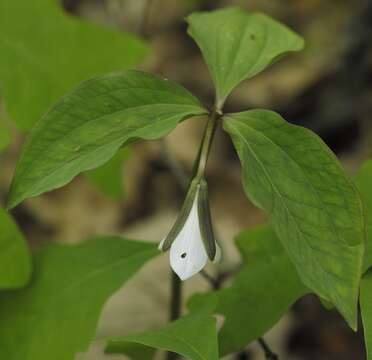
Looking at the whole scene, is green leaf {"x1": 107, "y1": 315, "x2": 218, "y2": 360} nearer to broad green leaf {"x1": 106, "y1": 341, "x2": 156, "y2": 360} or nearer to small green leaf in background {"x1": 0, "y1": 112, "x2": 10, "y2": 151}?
broad green leaf {"x1": 106, "y1": 341, "x2": 156, "y2": 360}

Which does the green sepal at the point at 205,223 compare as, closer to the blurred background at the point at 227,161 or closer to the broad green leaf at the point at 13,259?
the broad green leaf at the point at 13,259

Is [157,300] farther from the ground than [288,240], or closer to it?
closer to it

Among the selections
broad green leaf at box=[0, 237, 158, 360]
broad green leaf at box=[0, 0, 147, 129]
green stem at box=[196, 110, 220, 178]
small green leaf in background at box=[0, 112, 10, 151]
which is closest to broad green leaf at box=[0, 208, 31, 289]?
broad green leaf at box=[0, 237, 158, 360]

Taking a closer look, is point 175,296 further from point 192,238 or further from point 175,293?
point 192,238

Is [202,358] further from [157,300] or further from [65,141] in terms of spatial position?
[157,300]

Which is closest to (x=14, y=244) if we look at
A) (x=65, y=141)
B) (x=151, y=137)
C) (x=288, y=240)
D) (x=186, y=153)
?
(x=65, y=141)

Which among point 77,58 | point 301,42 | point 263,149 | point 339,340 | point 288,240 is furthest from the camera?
point 339,340

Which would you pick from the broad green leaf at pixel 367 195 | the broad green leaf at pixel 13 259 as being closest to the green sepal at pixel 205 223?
the broad green leaf at pixel 367 195
